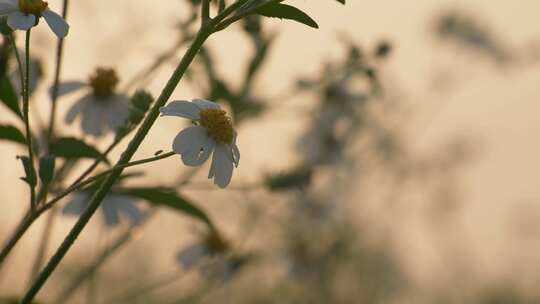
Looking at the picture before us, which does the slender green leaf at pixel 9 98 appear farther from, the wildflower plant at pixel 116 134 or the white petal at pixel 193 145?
the white petal at pixel 193 145

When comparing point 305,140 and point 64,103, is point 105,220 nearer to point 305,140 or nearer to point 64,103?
point 64,103

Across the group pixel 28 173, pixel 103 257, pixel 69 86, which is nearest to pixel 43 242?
pixel 103 257

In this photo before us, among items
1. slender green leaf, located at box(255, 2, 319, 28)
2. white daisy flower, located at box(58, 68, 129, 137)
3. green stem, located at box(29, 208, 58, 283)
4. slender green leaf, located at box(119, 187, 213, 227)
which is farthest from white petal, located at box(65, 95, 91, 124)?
slender green leaf, located at box(255, 2, 319, 28)

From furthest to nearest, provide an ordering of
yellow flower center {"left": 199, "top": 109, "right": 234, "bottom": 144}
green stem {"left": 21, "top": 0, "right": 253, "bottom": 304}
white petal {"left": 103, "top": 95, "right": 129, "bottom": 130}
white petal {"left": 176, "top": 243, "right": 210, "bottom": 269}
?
white petal {"left": 176, "top": 243, "right": 210, "bottom": 269} < white petal {"left": 103, "top": 95, "right": 129, "bottom": 130} < yellow flower center {"left": 199, "top": 109, "right": 234, "bottom": 144} < green stem {"left": 21, "top": 0, "right": 253, "bottom": 304}

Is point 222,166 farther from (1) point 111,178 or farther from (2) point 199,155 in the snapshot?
(1) point 111,178

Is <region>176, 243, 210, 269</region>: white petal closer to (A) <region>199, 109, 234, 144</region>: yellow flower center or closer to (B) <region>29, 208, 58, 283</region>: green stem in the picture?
(B) <region>29, 208, 58, 283</region>: green stem

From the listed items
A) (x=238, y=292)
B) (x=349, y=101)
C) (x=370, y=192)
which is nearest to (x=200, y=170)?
(x=349, y=101)
